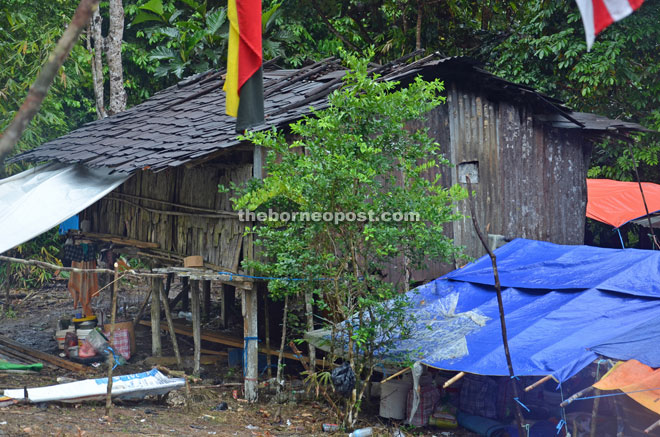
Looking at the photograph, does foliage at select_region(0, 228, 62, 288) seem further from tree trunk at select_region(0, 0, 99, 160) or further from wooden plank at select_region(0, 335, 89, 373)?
tree trunk at select_region(0, 0, 99, 160)

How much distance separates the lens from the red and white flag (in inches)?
164

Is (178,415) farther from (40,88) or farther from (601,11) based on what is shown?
(601,11)

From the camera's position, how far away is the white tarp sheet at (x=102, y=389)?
329 inches

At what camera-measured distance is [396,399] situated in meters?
8.84

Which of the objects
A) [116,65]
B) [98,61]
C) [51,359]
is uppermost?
[98,61]

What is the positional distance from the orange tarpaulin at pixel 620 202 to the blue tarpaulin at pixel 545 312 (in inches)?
226

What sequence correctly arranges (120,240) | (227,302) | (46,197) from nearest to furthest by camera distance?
(46,197) < (120,240) < (227,302)

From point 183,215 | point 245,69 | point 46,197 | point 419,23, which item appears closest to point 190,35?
point 419,23

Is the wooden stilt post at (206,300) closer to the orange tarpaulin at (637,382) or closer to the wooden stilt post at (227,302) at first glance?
the wooden stilt post at (227,302)

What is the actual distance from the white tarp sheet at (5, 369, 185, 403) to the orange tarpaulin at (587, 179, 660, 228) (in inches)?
407

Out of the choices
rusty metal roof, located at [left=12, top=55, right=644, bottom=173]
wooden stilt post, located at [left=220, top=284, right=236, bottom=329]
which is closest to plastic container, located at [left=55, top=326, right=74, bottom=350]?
wooden stilt post, located at [left=220, top=284, right=236, bottom=329]

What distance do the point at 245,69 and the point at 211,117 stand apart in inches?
182

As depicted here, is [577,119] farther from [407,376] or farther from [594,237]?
[594,237]

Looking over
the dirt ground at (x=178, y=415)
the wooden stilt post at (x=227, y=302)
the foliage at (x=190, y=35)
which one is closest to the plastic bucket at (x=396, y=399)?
the dirt ground at (x=178, y=415)
